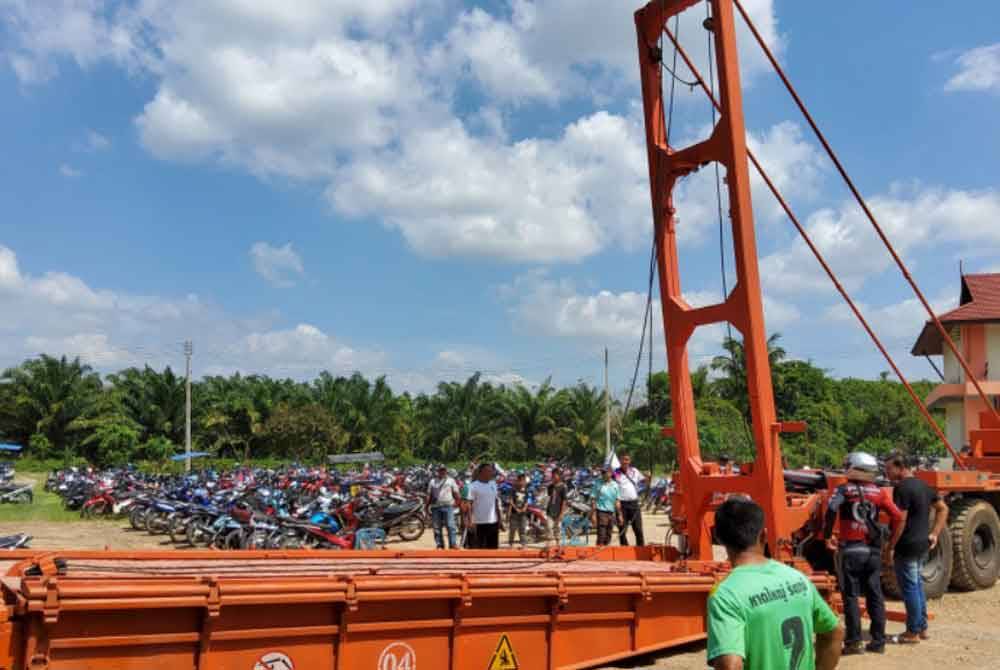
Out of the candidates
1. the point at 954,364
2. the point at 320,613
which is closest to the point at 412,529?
the point at 320,613

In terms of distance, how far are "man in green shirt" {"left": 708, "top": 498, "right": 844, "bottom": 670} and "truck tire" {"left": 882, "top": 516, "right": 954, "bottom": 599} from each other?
7319 millimetres

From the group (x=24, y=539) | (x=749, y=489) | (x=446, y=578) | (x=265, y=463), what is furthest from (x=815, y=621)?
(x=265, y=463)

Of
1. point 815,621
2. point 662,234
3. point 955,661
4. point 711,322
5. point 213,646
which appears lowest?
point 955,661

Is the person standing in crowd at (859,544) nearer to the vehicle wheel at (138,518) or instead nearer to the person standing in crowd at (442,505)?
the person standing in crowd at (442,505)

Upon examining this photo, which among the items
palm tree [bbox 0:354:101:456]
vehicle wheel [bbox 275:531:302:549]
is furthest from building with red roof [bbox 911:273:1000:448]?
palm tree [bbox 0:354:101:456]

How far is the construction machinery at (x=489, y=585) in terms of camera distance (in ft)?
13.9

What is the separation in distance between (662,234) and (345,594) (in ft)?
16.0

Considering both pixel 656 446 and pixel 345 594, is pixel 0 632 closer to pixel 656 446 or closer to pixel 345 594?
pixel 345 594

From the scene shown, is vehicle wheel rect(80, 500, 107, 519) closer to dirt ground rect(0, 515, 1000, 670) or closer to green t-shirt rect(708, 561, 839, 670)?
dirt ground rect(0, 515, 1000, 670)

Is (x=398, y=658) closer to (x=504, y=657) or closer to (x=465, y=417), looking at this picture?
(x=504, y=657)

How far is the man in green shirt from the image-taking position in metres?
2.64

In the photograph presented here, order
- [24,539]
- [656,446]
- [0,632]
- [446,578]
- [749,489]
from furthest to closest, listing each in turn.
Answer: [656,446] → [24,539] → [749,489] → [446,578] → [0,632]

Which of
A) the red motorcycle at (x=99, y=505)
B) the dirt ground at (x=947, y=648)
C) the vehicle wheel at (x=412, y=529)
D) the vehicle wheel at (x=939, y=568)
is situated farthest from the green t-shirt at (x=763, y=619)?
the red motorcycle at (x=99, y=505)

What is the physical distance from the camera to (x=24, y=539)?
26.4 ft
